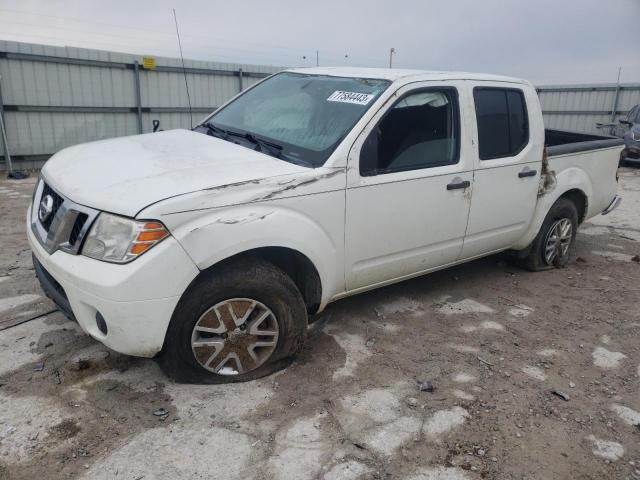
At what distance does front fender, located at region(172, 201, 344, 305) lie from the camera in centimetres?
262

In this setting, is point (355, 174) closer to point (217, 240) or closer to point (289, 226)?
point (289, 226)

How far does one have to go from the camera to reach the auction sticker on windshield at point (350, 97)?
3438 millimetres

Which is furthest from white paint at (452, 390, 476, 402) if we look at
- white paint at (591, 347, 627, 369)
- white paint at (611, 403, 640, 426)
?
white paint at (591, 347, 627, 369)

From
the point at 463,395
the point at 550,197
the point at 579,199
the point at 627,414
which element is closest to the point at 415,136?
the point at 463,395

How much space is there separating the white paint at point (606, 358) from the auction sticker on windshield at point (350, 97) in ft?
7.59

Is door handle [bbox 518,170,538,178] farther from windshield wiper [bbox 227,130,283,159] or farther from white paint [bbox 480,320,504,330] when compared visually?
windshield wiper [bbox 227,130,283,159]

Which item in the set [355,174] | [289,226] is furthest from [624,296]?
[289,226]

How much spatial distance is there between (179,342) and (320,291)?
3.00 ft

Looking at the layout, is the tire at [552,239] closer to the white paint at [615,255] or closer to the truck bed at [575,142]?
the truck bed at [575,142]

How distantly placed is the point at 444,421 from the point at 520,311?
183cm

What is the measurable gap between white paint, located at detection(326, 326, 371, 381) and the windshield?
126 centimetres

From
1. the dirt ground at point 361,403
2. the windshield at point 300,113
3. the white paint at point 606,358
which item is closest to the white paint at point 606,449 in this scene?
the dirt ground at point 361,403

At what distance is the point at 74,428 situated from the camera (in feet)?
8.45

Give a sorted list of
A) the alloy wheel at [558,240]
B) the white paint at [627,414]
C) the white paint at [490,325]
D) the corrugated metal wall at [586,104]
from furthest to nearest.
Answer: the corrugated metal wall at [586,104] < the alloy wheel at [558,240] < the white paint at [490,325] < the white paint at [627,414]
